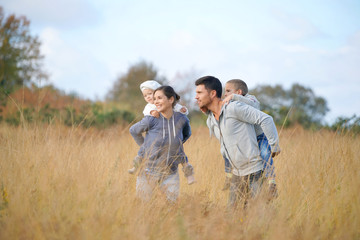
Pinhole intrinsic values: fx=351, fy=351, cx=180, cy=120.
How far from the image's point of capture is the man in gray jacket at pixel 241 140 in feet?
11.8

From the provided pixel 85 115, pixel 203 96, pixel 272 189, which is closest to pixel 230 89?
pixel 203 96

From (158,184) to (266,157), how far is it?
1214 millimetres

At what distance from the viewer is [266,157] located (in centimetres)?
371

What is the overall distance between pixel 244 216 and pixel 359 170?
5.00ft

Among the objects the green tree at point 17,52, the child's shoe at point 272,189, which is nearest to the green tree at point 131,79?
the green tree at point 17,52

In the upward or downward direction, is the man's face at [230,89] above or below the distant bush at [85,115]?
above

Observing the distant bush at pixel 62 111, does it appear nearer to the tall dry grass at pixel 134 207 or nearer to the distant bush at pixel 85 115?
the distant bush at pixel 85 115

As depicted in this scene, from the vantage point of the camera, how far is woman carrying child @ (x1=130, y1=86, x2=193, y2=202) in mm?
3867

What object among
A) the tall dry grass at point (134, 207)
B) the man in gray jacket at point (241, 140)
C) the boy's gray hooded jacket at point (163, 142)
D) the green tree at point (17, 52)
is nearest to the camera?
the tall dry grass at point (134, 207)

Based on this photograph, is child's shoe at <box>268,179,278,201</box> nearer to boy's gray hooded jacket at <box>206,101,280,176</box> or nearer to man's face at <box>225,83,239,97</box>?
boy's gray hooded jacket at <box>206,101,280,176</box>

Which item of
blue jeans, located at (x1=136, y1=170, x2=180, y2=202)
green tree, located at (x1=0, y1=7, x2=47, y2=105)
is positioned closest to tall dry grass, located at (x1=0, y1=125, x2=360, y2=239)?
blue jeans, located at (x1=136, y1=170, x2=180, y2=202)

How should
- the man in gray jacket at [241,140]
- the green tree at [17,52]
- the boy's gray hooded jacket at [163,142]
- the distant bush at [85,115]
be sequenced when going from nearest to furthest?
the man in gray jacket at [241,140] → the boy's gray hooded jacket at [163,142] → the distant bush at [85,115] → the green tree at [17,52]

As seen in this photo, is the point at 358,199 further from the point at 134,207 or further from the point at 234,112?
the point at 134,207

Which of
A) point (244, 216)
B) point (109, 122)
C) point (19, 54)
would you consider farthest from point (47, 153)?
point (19, 54)
